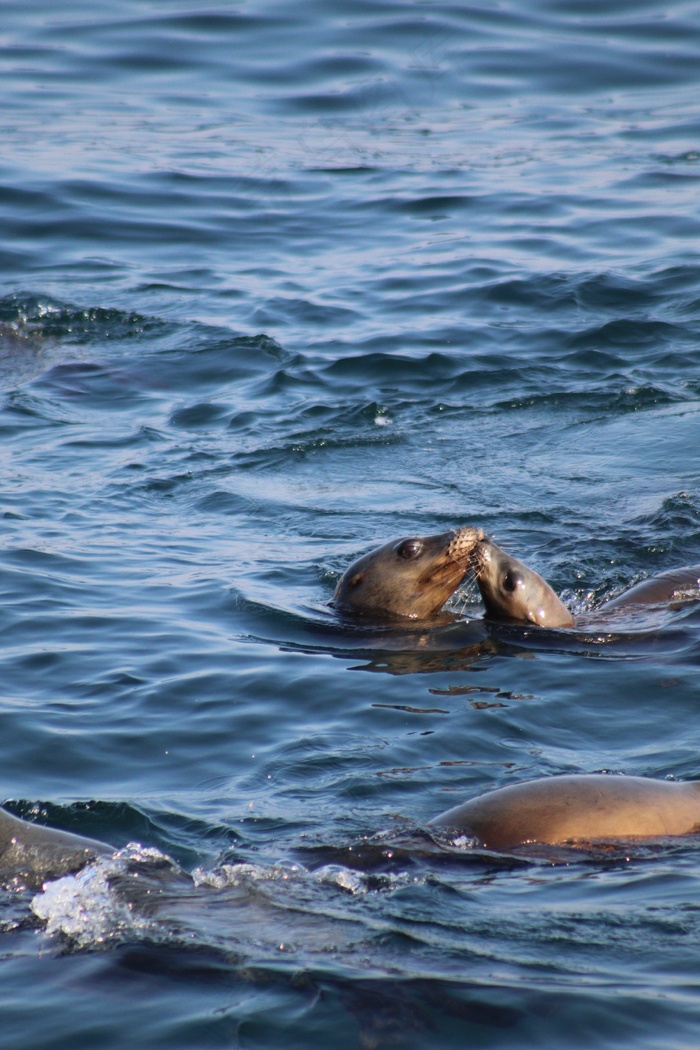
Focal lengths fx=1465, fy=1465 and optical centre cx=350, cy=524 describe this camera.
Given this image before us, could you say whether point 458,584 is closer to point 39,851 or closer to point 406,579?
point 406,579

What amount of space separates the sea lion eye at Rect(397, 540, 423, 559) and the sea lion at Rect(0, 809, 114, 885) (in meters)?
3.27

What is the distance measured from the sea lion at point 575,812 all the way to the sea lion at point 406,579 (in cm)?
270

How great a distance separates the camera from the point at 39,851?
4.66 metres

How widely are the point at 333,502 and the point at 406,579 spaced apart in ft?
6.47

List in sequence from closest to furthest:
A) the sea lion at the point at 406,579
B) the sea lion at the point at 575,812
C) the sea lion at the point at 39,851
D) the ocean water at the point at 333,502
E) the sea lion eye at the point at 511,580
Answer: the ocean water at the point at 333,502 < the sea lion at the point at 39,851 < the sea lion at the point at 575,812 < the sea lion eye at the point at 511,580 < the sea lion at the point at 406,579

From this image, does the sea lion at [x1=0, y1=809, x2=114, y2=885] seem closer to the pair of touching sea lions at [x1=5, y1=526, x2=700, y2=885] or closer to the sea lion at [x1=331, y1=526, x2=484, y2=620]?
the pair of touching sea lions at [x1=5, y1=526, x2=700, y2=885]

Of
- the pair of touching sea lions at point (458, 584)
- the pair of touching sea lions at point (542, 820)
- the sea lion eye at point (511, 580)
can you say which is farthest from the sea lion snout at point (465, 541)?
the pair of touching sea lions at point (542, 820)

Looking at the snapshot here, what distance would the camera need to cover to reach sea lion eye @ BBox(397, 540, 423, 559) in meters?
7.72

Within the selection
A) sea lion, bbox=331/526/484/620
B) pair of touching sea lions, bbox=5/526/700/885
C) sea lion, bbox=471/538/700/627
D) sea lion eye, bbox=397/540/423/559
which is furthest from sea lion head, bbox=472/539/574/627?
pair of touching sea lions, bbox=5/526/700/885

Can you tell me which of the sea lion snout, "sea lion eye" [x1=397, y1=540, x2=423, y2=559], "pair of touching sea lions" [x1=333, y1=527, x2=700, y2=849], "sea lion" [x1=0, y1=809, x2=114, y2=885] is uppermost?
"sea lion" [x1=0, y1=809, x2=114, y2=885]

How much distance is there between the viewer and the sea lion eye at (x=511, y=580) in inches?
293

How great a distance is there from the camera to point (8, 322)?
1370cm

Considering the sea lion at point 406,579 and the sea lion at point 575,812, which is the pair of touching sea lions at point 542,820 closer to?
the sea lion at point 575,812

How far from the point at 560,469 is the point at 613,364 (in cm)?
245
